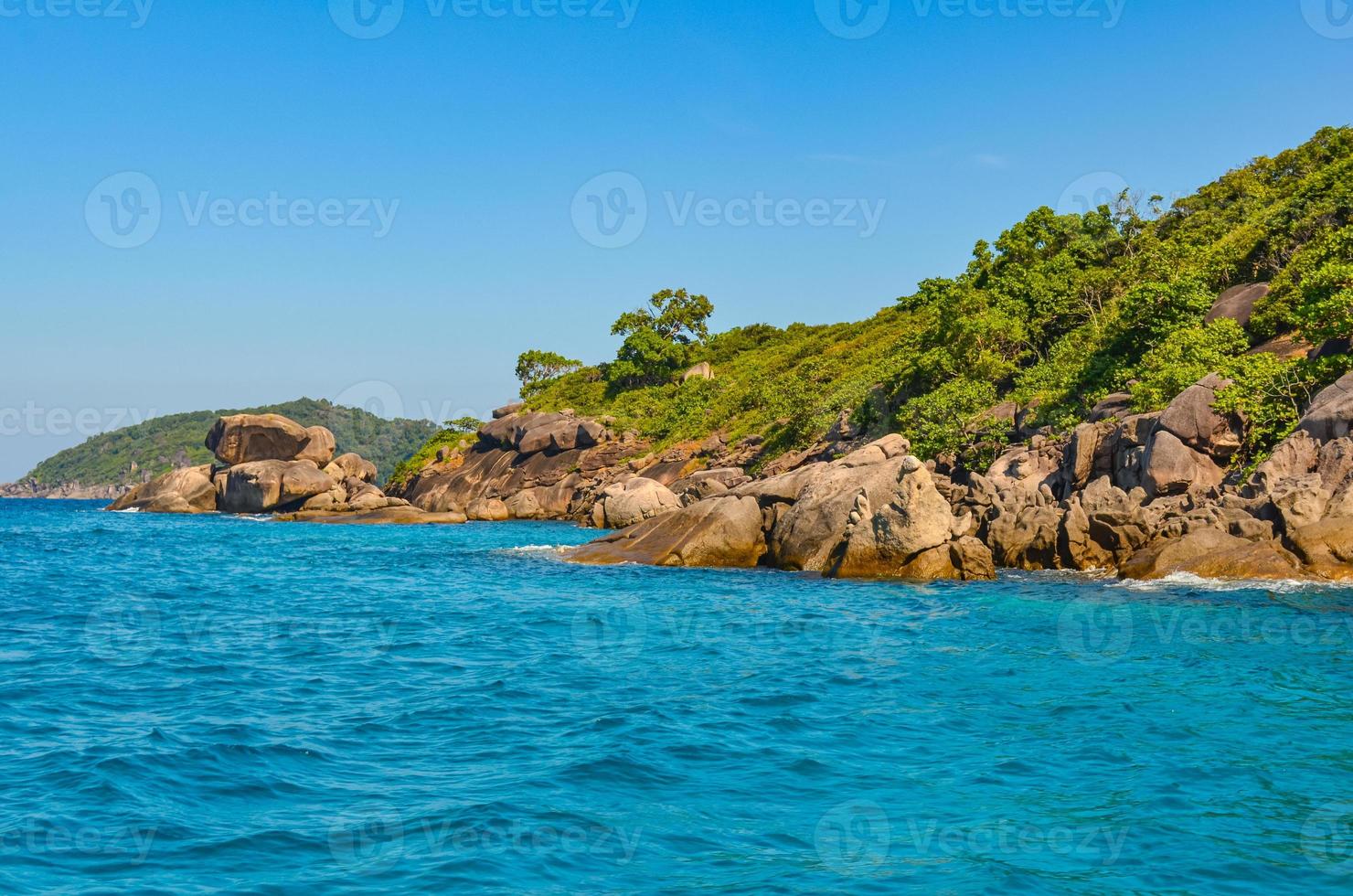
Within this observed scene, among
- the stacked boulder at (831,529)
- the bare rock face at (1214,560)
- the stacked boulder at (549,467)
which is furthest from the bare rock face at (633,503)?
the bare rock face at (1214,560)

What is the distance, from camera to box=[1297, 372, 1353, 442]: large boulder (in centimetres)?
2809

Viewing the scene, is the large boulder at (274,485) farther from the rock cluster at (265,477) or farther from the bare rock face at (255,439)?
the bare rock face at (255,439)

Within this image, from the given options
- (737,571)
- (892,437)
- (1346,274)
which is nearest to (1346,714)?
(737,571)

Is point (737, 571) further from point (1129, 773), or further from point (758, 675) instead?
point (1129, 773)

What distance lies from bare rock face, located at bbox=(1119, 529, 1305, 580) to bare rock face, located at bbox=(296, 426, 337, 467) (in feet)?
246

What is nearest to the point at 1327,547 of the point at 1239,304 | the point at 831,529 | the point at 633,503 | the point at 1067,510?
the point at 1067,510

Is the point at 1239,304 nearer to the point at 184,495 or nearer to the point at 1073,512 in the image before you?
the point at 1073,512

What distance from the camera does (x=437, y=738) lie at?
1253cm

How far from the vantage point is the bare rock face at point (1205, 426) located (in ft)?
105

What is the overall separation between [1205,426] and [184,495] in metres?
84.0

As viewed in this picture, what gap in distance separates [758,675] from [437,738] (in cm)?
591

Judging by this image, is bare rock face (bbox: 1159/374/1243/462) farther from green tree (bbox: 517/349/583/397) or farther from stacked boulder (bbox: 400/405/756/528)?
green tree (bbox: 517/349/583/397)

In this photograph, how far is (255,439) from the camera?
87.8 meters

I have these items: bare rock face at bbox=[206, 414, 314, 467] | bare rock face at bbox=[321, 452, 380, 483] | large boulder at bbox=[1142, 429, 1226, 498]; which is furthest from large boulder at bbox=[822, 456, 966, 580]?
bare rock face at bbox=[206, 414, 314, 467]
